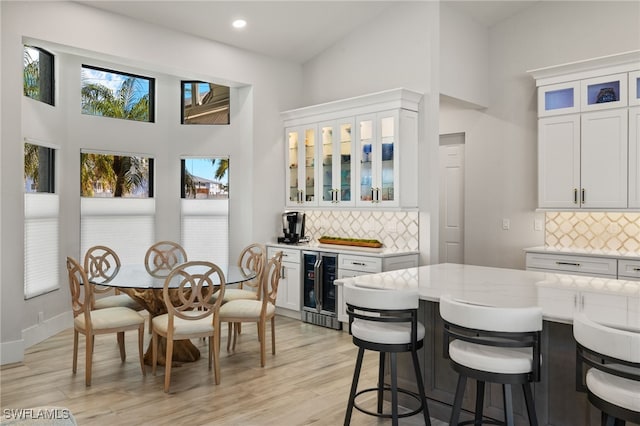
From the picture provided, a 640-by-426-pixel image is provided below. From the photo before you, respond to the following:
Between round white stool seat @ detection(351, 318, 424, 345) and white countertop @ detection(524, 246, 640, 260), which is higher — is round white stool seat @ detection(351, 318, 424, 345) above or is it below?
below

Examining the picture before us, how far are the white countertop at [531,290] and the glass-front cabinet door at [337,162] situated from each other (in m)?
2.29

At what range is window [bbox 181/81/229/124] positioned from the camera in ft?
22.7

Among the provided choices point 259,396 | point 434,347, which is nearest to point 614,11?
point 434,347

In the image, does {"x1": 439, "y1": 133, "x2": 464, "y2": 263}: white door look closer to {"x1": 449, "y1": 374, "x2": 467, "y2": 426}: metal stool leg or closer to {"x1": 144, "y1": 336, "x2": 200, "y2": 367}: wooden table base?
{"x1": 144, "y1": 336, "x2": 200, "y2": 367}: wooden table base

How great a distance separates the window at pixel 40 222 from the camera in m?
5.13

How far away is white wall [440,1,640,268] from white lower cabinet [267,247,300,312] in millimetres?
2257

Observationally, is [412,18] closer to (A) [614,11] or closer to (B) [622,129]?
(A) [614,11]

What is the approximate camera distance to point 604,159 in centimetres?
506

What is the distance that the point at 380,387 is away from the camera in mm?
3221

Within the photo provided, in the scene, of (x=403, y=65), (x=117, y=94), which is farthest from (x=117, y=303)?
(x=403, y=65)

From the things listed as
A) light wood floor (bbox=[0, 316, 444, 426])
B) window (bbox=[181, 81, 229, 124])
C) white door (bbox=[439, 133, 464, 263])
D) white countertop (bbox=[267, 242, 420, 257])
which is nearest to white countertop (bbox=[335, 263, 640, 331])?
light wood floor (bbox=[0, 316, 444, 426])

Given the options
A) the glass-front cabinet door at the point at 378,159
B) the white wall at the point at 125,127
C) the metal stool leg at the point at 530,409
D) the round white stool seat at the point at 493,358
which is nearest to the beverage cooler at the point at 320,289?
the glass-front cabinet door at the point at 378,159

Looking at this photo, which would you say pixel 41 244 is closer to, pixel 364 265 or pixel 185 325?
pixel 185 325

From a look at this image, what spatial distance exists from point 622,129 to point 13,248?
5890 millimetres
